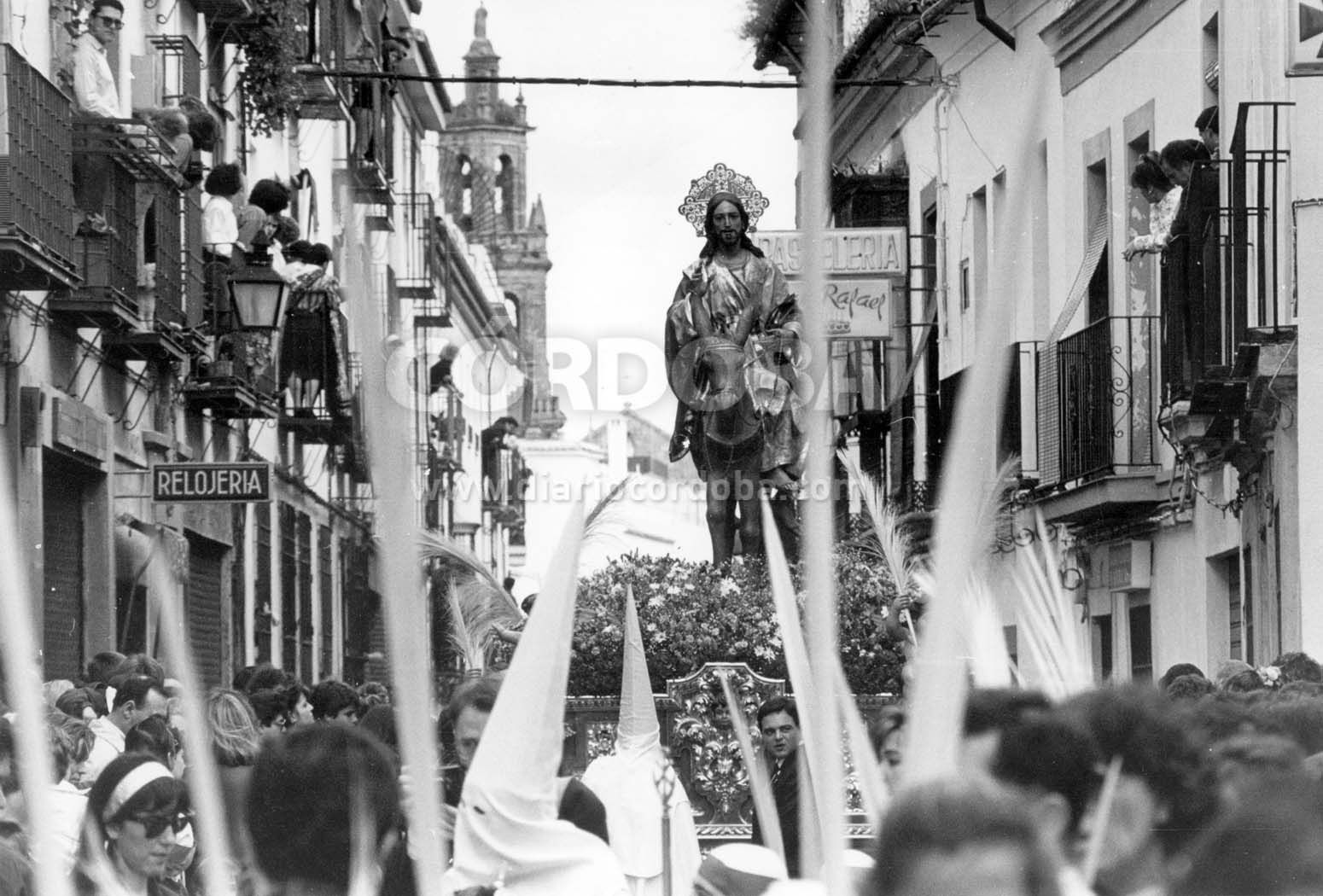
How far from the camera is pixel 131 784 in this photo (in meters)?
4.77

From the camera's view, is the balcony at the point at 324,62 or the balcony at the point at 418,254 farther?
the balcony at the point at 418,254

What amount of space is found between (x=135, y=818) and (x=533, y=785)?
1898mm

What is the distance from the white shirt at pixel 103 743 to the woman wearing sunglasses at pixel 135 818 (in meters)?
3.66

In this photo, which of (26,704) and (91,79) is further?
(91,79)

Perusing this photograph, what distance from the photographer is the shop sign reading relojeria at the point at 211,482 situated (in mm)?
17609

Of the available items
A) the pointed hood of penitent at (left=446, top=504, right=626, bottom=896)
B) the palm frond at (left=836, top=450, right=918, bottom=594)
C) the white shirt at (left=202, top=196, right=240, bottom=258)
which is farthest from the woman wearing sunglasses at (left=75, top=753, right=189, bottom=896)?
the white shirt at (left=202, top=196, right=240, bottom=258)

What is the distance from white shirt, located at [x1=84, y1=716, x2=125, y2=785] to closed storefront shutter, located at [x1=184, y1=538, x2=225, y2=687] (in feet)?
42.9

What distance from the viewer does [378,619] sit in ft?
127

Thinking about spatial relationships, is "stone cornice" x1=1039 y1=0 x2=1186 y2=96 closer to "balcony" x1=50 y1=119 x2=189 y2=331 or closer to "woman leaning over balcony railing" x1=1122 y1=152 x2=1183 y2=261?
"woman leaning over balcony railing" x1=1122 y1=152 x2=1183 y2=261

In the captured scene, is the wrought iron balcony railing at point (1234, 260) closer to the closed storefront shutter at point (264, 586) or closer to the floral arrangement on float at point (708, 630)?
the floral arrangement on float at point (708, 630)

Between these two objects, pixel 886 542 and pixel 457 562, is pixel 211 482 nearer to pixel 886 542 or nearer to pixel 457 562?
pixel 457 562

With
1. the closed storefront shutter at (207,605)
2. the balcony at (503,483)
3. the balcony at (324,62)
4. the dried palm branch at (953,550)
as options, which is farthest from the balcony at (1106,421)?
the balcony at (503,483)

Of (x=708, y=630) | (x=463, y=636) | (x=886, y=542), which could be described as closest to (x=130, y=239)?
(x=463, y=636)

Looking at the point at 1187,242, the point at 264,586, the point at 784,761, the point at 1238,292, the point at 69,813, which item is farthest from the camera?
the point at 264,586
